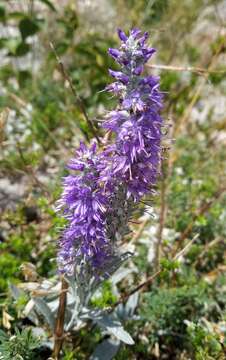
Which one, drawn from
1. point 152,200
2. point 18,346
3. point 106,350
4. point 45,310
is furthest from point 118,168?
point 106,350

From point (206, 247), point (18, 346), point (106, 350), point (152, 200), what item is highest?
point (152, 200)

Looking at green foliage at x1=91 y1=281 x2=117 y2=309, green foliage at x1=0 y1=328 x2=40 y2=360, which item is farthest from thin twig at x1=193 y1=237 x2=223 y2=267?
green foliage at x1=0 y1=328 x2=40 y2=360

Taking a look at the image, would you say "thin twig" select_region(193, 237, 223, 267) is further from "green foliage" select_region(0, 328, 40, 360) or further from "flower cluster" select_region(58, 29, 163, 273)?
"green foliage" select_region(0, 328, 40, 360)

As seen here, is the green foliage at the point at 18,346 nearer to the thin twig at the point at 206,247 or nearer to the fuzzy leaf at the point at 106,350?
the fuzzy leaf at the point at 106,350

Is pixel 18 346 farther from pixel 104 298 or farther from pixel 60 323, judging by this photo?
pixel 104 298

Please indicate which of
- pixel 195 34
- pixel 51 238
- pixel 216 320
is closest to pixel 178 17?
pixel 195 34

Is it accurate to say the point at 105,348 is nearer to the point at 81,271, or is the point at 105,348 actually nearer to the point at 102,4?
the point at 81,271
